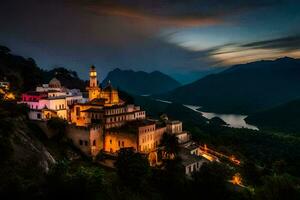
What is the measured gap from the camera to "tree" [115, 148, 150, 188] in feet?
108

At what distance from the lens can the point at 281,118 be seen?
483ft

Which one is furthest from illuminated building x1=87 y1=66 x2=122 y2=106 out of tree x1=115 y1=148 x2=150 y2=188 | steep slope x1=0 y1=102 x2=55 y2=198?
tree x1=115 y1=148 x2=150 y2=188

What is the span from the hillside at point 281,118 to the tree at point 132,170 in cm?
10649

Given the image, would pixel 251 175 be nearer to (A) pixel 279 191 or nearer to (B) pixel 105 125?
(A) pixel 279 191

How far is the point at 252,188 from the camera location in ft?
137

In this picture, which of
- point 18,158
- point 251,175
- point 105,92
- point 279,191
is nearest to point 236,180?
point 251,175

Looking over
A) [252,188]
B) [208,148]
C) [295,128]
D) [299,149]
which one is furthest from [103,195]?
[295,128]

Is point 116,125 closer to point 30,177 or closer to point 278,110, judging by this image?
point 30,177

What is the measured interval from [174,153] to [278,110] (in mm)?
129078

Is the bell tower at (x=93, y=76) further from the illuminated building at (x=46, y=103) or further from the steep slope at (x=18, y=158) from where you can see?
the steep slope at (x=18, y=158)

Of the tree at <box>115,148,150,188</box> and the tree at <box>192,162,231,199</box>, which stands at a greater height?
the tree at <box>115,148,150,188</box>

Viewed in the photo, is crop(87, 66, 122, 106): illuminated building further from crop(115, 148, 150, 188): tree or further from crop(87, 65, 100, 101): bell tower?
crop(115, 148, 150, 188): tree

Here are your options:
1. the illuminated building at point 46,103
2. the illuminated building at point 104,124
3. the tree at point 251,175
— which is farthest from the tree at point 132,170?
the tree at point 251,175

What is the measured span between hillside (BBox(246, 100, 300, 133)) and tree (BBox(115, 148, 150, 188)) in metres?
106
